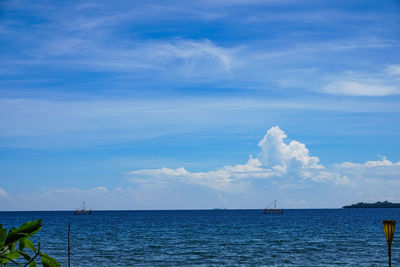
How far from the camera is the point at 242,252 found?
134 feet

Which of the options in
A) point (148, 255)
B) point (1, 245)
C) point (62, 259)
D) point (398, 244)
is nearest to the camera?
point (1, 245)

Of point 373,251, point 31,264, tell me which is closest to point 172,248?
point 373,251

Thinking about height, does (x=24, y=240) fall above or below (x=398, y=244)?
above

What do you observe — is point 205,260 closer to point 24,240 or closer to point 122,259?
point 122,259

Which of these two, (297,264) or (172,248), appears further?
(172,248)

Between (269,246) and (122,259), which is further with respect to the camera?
(269,246)

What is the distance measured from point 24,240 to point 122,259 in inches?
1388

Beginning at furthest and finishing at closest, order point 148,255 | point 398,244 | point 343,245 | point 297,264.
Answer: point 343,245
point 398,244
point 148,255
point 297,264

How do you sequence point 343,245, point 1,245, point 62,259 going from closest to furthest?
point 1,245 < point 62,259 < point 343,245

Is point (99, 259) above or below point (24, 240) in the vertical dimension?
below

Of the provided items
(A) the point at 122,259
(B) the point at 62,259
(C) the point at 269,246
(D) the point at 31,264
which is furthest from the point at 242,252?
(D) the point at 31,264

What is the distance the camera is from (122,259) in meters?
36.2

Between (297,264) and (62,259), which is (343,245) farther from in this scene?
(62,259)

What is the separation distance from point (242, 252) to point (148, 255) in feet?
29.2
